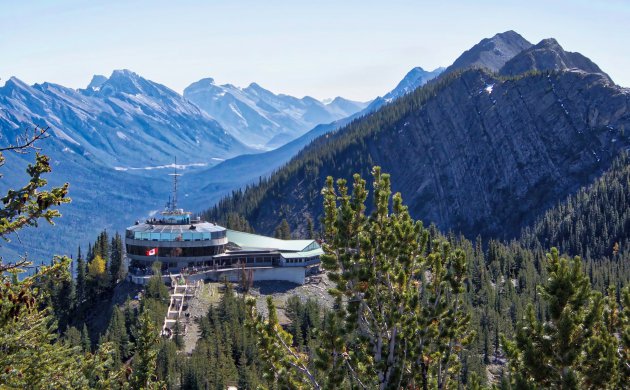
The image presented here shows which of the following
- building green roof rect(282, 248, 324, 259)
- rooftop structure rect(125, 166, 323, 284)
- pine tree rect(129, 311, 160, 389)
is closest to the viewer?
pine tree rect(129, 311, 160, 389)

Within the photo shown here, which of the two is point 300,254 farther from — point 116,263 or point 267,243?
point 116,263

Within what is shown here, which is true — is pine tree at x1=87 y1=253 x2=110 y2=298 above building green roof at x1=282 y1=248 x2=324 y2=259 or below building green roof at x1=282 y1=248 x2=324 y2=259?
below

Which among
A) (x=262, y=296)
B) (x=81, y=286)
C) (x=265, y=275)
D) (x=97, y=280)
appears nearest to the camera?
(x=262, y=296)

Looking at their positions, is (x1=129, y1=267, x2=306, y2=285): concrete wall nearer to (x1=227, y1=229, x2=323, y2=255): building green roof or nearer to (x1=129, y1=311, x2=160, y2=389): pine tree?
(x1=227, y1=229, x2=323, y2=255): building green roof

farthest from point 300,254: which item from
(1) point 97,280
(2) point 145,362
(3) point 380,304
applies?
(3) point 380,304

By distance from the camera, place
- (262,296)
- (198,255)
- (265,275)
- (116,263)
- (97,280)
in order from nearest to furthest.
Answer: (262,296) → (97,280) → (198,255) → (265,275) → (116,263)

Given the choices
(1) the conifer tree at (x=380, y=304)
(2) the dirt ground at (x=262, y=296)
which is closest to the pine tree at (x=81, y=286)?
(2) the dirt ground at (x=262, y=296)

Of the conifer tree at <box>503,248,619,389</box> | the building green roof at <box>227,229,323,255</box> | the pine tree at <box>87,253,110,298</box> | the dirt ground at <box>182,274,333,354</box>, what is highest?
the building green roof at <box>227,229,323,255</box>

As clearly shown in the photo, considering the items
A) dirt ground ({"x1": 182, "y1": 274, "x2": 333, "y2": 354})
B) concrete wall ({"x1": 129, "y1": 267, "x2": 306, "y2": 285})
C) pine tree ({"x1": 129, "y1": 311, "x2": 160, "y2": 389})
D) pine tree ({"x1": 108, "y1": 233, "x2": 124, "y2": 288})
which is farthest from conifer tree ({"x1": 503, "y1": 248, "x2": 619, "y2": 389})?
pine tree ({"x1": 108, "y1": 233, "x2": 124, "y2": 288})

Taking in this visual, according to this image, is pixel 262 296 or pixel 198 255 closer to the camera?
pixel 262 296

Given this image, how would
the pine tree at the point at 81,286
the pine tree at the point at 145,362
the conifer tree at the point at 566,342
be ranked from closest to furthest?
the conifer tree at the point at 566,342 < the pine tree at the point at 145,362 < the pine tree at the point at 81,286

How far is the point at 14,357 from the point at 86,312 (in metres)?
83.3

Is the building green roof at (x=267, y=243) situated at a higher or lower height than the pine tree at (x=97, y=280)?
higher

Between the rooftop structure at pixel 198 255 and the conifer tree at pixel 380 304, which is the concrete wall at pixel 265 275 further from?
the conifer tree at pixel 380 304
